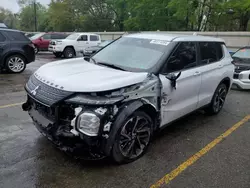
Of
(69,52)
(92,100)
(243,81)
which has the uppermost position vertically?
(69,52)

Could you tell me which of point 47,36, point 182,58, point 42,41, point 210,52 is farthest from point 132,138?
point 47,36

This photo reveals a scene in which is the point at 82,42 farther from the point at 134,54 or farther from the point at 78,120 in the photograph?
the point at 78,120

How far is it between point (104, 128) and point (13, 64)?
25.7 ft

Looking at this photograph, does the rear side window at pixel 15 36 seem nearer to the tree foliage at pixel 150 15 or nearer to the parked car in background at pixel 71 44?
the parked car in background at pixel 71 44

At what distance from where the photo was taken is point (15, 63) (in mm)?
9211

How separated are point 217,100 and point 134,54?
243 cm

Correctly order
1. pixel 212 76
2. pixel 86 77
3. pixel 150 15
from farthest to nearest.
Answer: pixel 150 15
pixel 212 76
pixel 86 77

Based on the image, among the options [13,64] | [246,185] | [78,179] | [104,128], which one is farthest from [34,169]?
[13,64]

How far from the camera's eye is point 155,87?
3.21 metres

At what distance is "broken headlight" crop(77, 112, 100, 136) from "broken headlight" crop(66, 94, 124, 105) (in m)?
0.14

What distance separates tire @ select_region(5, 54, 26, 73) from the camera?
356 inches

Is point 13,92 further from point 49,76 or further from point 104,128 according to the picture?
point 104,128

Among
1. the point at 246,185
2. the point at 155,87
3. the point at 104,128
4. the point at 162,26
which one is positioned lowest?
the point at 246,185

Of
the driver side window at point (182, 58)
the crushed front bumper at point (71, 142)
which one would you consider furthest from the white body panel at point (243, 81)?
the crushed front bumper at point (71, 142)
